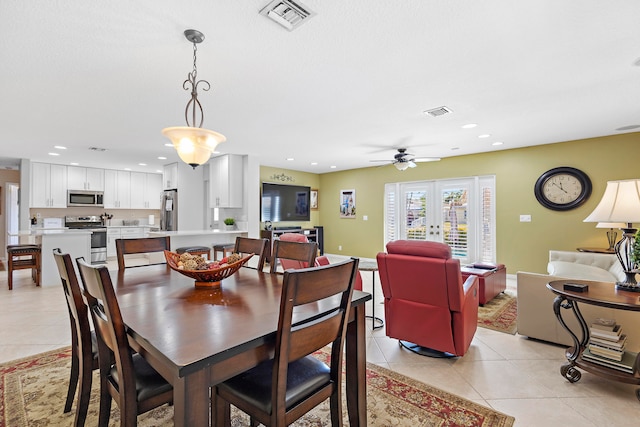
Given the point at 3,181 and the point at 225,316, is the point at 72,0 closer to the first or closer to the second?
the point at 225,316

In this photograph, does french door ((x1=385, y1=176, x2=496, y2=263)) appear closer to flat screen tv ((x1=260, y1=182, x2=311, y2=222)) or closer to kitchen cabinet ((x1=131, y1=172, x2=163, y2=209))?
flat screen tv ((x1=260, y1=182, x2=311, y2=222))

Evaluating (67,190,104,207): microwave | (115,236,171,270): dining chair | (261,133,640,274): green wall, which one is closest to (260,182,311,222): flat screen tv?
(261,133,640,274): green wall

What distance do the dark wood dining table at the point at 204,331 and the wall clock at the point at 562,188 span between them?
5.11 metres

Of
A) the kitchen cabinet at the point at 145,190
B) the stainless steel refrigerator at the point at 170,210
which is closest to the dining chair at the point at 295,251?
the stainless steel refrigerator at the point at 170,210

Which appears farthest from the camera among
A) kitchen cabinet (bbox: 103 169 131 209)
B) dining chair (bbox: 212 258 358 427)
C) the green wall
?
kitchen cabinet (bbox: 103 169 131 209)

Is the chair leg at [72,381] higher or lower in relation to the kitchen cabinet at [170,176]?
lower

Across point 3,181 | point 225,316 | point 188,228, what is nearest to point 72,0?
point 225,316

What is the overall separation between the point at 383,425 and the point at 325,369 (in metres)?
0.67

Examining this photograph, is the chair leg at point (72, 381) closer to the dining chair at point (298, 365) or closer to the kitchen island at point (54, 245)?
the dining chair at point (298, 365)

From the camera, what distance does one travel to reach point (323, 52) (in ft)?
7.27

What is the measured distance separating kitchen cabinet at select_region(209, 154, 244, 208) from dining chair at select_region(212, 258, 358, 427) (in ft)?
16.2

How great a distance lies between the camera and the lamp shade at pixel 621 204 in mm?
2057

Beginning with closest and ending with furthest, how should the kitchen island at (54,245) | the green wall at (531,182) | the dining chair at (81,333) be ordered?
the dining chair at (81,333), the green wall at (531,182), the kitchen island at (54,245)

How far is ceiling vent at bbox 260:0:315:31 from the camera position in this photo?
1.73 metres
